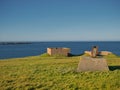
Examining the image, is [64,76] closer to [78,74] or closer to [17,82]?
[78,74]

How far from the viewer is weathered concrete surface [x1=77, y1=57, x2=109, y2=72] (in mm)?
18734

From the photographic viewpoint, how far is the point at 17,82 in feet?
51.2

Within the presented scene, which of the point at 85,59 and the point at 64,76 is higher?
the point at 85,59

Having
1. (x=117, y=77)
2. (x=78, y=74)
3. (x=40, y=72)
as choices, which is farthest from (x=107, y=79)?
(x=40, y=72)

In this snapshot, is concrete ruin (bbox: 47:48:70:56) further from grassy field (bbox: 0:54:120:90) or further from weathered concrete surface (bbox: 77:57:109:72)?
grassy field (bbox: 0:54:120:90)

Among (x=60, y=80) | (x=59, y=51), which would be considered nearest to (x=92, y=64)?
(x=60, y=80)

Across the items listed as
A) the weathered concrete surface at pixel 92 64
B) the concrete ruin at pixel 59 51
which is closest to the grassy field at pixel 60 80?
the weathered concrete surface at pixel 92 64

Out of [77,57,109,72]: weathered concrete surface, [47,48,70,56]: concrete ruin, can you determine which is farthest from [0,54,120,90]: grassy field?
[47,48,70,56]: concrete ruin

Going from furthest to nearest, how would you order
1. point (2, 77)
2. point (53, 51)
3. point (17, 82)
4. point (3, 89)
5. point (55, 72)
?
point (53, 51) < point (55, 72) < point (2, 77) < point (17, 82) < point (3, 89)

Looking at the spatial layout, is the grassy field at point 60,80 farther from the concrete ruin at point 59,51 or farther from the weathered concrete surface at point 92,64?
the concrete ruin at point 59,51

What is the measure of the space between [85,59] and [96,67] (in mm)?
1312

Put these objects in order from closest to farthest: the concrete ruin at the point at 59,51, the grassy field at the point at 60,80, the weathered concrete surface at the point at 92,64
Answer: the grassy field at the point at 60,80
the weathered concrete surface at the point at 92,64
the concrete ruin at the point at 59,51

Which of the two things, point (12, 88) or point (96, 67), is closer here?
point (12, 88)

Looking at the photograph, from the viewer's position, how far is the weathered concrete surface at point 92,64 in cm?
1873
